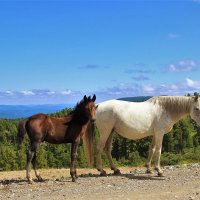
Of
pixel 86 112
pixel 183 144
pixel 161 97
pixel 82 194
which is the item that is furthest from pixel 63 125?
pixel 183 144

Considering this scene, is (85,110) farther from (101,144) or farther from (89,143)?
(101,144)

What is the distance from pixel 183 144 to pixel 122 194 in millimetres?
72336

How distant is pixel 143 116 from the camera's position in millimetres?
13117

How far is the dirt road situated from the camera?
9.75m

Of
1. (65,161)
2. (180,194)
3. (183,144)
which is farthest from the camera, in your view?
(183,144)

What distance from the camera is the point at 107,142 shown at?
13602 mm

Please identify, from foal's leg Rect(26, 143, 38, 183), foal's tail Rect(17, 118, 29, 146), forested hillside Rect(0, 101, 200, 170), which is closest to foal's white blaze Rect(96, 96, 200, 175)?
foal's leg Rect(26, 143, 38, 183)

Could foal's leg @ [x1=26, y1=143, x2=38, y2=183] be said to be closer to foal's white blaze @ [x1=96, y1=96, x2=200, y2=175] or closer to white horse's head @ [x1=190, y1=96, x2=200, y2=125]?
foal's white blaze @ [x1=96, y1=96, x2=200, y2=175]

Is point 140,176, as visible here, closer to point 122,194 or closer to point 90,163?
point 90,163

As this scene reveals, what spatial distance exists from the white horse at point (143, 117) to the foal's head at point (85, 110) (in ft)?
3.33

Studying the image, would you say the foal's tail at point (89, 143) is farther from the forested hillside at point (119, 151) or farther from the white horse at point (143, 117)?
the forested hillside at point (119, 151)

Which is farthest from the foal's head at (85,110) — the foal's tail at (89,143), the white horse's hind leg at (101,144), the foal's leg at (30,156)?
the foal's leg at (30,156)

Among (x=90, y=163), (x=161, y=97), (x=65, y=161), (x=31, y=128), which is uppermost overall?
(x=161, y=97)

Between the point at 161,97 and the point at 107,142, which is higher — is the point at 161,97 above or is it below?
above
